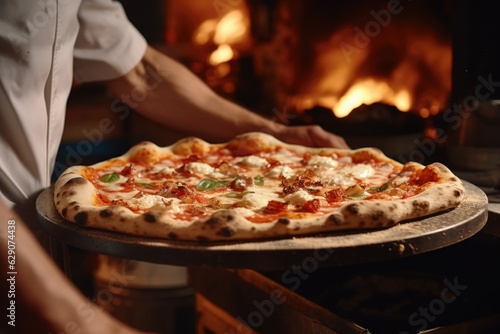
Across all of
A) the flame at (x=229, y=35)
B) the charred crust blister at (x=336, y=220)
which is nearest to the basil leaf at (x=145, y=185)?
the charred crust blister at (x=336, y=220)

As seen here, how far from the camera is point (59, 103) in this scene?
205cm

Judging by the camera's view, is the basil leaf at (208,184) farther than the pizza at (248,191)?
Yes

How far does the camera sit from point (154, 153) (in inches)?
92.6

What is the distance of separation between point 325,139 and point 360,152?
0.15 m

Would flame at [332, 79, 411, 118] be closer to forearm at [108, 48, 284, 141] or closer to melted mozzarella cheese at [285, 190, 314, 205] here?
forearm at [108, 48, 284, 141]

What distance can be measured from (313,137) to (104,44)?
2.95 feet

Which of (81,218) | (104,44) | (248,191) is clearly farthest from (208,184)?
(104,44)

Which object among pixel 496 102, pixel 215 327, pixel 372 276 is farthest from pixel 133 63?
pixel 496 102

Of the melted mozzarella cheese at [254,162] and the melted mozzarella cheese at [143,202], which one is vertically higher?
the melted mozzarella cheese at [143,202]

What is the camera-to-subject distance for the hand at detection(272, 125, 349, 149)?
7.77 ft

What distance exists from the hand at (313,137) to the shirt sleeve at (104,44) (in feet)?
2.29

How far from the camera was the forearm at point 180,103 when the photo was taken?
2.50 meters

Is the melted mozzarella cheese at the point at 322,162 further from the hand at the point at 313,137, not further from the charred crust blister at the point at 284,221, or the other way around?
the charred crust blister at the point at 284,221

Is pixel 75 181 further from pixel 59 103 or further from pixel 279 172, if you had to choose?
pixel 279 172
